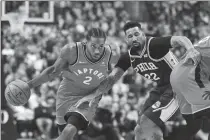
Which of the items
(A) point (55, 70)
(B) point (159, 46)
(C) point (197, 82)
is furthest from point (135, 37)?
(C) point (197, 82)

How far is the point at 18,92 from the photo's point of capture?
6148 mm

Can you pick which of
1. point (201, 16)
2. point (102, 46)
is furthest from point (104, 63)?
point (201, 16)

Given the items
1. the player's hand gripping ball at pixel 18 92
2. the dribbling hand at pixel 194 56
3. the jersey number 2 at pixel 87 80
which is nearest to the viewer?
the dribbling hand at pixel 194 56

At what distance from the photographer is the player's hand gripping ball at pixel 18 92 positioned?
612 cm

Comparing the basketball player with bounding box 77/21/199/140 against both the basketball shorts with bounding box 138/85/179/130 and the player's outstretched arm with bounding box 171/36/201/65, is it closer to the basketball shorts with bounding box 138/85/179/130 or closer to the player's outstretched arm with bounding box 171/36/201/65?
the basketball shorts with bounding box 138/85/179/130

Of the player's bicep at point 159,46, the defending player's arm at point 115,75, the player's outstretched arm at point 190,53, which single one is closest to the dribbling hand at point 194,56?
the player's outstretched arm at point 190,53

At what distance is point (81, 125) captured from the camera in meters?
5.75

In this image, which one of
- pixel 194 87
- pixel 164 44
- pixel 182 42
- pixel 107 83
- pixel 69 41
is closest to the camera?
pixel 194 87

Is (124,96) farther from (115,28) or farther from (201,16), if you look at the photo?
(201,16)

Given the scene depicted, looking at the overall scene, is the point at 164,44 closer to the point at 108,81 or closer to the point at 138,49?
the point at 138,49

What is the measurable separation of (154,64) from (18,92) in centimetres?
188

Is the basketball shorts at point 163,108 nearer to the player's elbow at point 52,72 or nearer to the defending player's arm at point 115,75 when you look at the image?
the defending player's arm at point 115,75

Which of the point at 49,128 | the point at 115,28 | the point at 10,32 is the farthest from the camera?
the point at 115,28

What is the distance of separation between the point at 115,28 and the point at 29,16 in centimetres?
293
